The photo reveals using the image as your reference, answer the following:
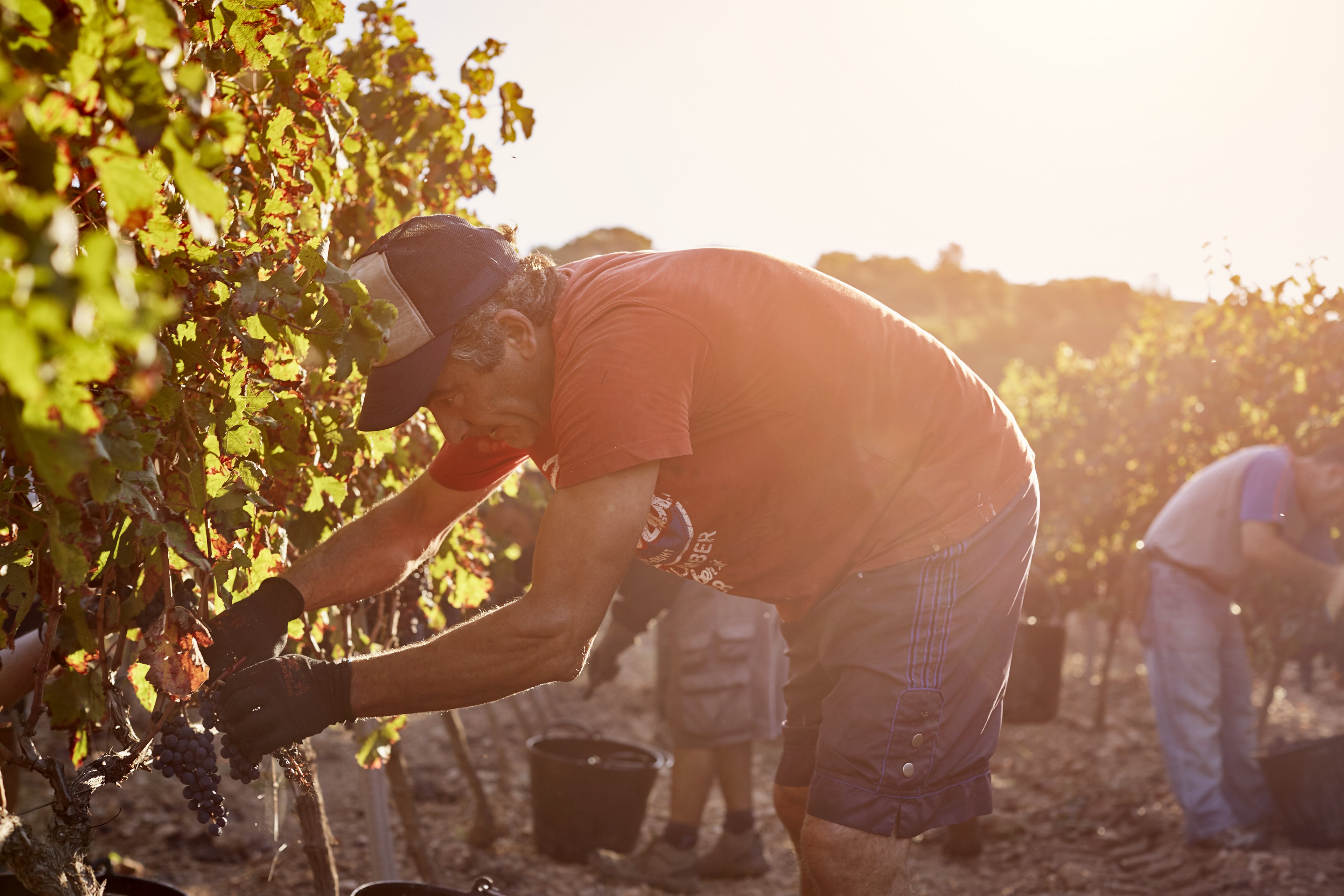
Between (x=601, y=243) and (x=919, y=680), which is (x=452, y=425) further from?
(x=601, y=243)

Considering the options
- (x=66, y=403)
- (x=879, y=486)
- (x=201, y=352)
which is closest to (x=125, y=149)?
(x=66, y=403)

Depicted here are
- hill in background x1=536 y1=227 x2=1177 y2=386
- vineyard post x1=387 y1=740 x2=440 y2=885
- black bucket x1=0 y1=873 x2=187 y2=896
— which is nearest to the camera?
black bucket x1=0 y1=873 x2=187 y2=896

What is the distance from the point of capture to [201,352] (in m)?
1.49

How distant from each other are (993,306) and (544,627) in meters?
54.1

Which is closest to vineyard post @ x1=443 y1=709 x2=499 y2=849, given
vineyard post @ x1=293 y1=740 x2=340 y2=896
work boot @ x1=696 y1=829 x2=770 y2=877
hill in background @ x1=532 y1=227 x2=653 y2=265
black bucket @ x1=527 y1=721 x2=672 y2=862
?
black bucket @ x1=527 y1=721 x2=672 y2=862

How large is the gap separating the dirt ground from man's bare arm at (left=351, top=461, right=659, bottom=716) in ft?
2.58

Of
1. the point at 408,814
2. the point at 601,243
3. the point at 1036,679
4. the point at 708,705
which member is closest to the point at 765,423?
the point at 408,814

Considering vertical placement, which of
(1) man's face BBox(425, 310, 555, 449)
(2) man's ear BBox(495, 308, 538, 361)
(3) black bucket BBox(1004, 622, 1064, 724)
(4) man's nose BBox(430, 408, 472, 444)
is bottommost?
(3) black bucket BBox(1004, 622, 1064, 724)

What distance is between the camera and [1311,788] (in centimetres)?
427

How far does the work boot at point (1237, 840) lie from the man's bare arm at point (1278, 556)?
3.83 ft

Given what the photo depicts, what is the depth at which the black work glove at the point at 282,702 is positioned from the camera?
1493mm

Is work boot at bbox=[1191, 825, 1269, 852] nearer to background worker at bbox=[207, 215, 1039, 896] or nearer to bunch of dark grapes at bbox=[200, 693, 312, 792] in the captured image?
background worker at bbox=[207, 215, 1039, 896]

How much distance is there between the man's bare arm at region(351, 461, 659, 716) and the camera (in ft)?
5.06

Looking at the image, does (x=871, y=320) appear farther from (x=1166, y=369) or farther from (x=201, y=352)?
(x=1166, y=369)
